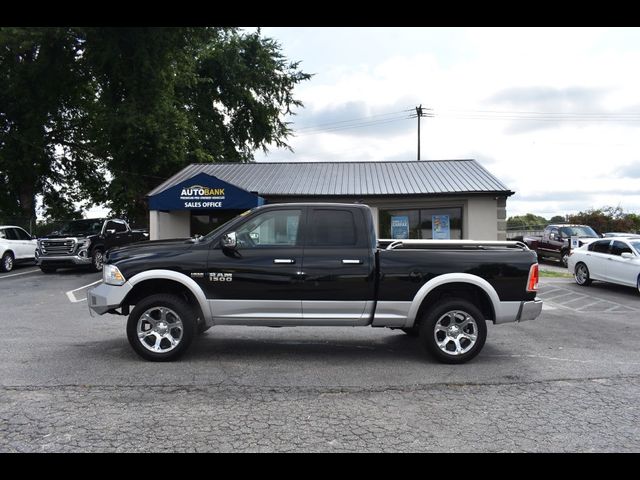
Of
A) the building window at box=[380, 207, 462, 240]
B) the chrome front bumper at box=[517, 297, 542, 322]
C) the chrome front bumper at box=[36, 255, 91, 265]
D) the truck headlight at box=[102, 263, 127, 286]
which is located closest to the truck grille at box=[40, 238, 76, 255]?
the chrome front bumper at box=[36, 255, 91, 265]

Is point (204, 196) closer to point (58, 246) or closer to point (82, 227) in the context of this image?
point (58, 246)

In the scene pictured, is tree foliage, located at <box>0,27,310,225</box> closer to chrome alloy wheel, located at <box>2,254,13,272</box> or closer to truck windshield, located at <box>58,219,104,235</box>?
truck windshield, located at <box>58,219,104,235</box>

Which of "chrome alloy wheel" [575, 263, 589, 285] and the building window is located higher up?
the building window

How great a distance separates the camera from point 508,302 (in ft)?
20.7

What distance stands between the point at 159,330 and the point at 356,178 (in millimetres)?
15061

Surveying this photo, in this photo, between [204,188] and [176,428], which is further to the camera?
[204,188]

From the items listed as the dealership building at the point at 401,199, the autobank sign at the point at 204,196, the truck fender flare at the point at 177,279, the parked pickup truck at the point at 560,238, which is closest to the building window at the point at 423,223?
the dealership building at the point at 401,199

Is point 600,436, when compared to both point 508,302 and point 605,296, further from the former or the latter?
point 605,296

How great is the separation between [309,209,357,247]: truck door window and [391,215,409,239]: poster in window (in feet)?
40.9

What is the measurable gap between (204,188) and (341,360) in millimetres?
10154

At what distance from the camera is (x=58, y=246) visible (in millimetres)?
18016

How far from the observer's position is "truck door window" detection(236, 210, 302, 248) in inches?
253

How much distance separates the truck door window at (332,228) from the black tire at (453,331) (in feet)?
4.42
